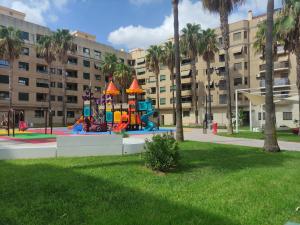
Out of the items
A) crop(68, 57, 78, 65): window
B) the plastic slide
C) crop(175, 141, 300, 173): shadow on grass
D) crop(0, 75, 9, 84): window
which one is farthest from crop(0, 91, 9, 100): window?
crop(175, 141, 300, 173): shadow on grass

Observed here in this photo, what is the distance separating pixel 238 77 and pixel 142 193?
55.0 meters

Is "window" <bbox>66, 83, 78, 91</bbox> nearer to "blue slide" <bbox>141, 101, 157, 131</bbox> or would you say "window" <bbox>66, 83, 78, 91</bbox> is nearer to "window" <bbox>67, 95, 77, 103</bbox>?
"window" <bbox>67, 95, 77, 103</bbox>

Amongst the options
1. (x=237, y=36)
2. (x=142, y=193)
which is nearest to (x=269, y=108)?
(x=142, y=193)

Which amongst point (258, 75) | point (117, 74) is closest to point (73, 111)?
point (117, 74)

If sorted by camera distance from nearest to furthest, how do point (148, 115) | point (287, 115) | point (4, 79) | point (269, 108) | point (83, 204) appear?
1. point (83, 204)
2. point (269, 108)
3. point (148, 115)
4. point (287, 115)
5. point (4, 79)

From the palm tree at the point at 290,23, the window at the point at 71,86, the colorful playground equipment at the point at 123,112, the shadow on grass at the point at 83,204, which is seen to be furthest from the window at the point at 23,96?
the shadow on grass at the point at 83,204

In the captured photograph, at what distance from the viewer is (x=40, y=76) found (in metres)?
58.3

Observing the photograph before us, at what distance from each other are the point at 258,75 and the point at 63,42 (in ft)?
111

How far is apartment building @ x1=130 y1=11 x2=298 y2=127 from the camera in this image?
5066cm

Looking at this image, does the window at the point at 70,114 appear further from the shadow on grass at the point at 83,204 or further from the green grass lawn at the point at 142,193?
the shadow on grass at the point at 83,204

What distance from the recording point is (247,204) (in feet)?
19.9

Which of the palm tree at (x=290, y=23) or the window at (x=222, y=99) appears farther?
the window at (x=222, y=99)

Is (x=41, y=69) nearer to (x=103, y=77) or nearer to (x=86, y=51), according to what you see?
(x=86, y=51)

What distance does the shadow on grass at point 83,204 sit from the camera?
16.6 feet
